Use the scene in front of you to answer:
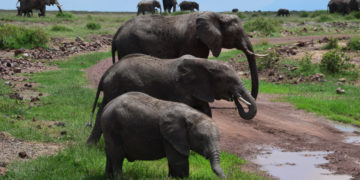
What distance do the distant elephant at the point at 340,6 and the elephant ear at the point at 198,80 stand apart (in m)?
46.2

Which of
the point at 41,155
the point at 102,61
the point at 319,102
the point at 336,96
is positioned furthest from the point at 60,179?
the point at 102,61

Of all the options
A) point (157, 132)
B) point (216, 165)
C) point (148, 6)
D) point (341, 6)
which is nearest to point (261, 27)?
point (148, 6)

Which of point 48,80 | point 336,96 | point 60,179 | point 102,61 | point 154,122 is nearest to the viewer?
point 154,122

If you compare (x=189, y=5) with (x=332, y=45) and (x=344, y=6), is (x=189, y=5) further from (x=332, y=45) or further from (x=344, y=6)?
(x=332, y=45)

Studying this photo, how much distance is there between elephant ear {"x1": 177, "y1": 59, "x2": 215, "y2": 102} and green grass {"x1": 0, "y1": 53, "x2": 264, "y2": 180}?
1.02 metres

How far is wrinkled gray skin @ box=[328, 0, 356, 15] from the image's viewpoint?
162ft

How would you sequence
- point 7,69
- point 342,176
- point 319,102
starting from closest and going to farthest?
1. point 342,176
2. point 319,102
3. point 7,69

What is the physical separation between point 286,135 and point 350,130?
1794 millimetres

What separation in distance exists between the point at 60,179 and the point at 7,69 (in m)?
12.2

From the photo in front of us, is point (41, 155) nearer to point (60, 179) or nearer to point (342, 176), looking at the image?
point (60, 179)

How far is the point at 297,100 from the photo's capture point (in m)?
13.9

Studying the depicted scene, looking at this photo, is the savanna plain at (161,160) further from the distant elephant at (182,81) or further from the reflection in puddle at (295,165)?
the distant elephant at (182,81)

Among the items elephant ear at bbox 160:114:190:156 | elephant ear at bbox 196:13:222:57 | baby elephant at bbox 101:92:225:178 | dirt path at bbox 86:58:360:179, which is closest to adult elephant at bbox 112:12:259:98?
elephant ear at bbox 196:13:222:57

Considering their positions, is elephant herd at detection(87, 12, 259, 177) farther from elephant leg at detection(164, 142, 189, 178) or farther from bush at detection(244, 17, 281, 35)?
bush at detection(244, 17, 281, 35)
